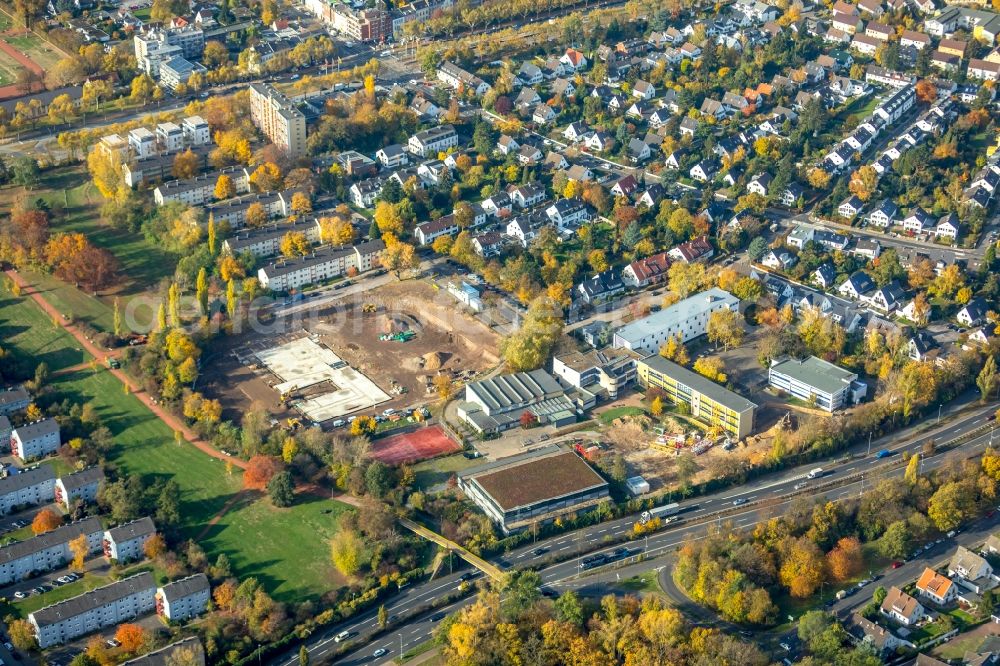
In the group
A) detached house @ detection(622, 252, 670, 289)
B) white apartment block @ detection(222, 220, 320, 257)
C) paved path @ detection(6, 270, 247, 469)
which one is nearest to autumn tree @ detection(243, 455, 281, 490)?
paved path @ detection(6, 270, 247, 469)

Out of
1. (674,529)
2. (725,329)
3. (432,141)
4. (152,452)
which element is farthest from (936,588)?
(432,141)

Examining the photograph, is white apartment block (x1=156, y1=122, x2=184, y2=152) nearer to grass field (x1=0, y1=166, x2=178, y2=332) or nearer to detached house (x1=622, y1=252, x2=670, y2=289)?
grass field (x1=0, y1=166, x2=178, y2=332)

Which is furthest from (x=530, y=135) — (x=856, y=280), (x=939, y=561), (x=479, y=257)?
(x=939, y=561)

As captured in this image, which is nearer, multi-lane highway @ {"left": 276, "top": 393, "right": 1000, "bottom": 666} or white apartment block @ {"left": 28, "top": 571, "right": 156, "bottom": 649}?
white apartment block @ {"left": 28, "top": 571, "right": 156, "bottom": 649}

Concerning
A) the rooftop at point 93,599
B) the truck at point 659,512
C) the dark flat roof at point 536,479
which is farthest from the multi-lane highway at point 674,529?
the rooftop at point 93,599

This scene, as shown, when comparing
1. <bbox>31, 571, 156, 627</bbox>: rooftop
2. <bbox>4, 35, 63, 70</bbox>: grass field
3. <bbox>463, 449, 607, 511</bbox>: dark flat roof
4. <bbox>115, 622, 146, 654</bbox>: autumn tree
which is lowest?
<bbox>115, 622, 146, 654</bbox>: autumn tree

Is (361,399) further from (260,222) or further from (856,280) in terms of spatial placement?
(856,280)

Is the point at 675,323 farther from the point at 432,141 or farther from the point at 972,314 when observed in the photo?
the point at 432,141
